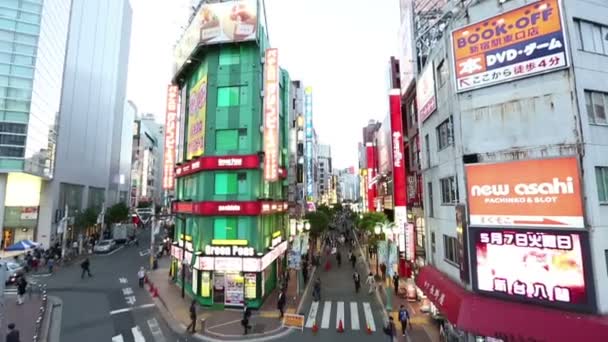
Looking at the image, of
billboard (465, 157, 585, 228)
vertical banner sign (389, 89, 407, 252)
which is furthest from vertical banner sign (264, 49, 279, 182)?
billboard (465, 157, 585, 228)

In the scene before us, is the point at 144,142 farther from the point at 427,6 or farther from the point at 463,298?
the point at 463,298

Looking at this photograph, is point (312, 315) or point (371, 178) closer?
point (312, 315)

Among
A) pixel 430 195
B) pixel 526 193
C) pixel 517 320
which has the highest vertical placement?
pixel 430 195

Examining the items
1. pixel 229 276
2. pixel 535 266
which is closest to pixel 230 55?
pixel 229 276

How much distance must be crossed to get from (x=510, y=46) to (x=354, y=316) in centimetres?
1763

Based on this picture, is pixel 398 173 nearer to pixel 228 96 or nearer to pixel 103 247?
pixel 228 96

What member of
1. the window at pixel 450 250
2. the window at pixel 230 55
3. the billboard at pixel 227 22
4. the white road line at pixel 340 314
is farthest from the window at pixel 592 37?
the window at pixel 230 55

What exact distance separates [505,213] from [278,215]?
69.8ft

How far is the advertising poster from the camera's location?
26.4 metres

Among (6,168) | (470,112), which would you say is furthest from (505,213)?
(6,168)

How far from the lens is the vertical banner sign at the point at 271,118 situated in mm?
23997

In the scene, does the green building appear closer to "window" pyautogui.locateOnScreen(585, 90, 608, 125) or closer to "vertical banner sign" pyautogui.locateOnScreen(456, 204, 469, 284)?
"vertical banner sign" pyautogui.locateOnScreen(456, 204, 469, 284)

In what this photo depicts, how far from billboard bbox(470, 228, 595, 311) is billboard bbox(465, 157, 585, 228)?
1.44ft

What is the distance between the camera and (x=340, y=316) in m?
21.9
